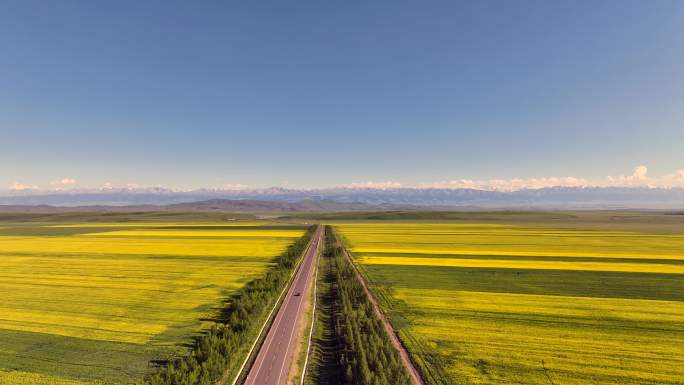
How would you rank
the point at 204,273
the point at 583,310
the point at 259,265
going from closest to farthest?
the point at 583,310, the point at 204,273, the point at 259,265

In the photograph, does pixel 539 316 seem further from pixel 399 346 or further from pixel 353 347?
pixel 353 347

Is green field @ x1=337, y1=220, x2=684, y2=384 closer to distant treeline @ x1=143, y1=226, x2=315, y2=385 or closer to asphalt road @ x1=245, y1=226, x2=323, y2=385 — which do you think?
asphalt road @ x1=245, y1=226, x2=323, y2=385

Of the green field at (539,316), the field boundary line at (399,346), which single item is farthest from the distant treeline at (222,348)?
the green field at (539,316)

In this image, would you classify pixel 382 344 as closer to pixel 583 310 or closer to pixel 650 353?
pixel 650 353

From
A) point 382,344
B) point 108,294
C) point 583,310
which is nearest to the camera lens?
point 382,344

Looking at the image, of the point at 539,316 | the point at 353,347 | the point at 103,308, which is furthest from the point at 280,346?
the point at 539,316

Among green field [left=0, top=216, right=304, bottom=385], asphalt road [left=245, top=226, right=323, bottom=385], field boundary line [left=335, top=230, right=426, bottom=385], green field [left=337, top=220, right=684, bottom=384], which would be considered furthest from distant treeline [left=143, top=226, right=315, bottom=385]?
green field [left=337, top=220, right=684, bottom=384]

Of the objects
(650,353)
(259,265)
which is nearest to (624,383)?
(650,353)

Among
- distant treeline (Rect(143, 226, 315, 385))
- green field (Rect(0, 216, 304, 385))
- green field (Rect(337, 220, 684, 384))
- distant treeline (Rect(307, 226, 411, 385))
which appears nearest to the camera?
distant treeline (Rect(143, 226, 315, 385))
